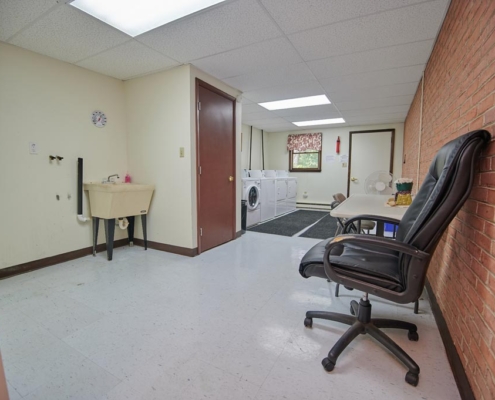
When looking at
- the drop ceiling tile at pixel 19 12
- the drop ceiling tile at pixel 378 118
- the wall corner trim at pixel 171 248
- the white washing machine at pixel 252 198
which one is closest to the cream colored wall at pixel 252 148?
the white washing machine at pixel 252 198

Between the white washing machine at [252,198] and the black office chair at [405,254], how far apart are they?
301cm

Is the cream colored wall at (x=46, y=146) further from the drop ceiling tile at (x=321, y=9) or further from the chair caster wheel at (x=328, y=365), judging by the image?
the chair caster wheel at (x=328, y=365)

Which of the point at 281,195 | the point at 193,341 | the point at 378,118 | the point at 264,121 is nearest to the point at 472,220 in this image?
the point at 193,341

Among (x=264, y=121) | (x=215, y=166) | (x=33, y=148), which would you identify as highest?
(x=264, y=121)

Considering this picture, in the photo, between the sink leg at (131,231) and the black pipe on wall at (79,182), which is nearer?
the black pipe on wall at (79,182)

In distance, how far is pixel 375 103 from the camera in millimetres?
4492

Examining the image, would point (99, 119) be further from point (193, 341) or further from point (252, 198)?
point (193, 341)

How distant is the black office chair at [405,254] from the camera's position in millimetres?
1066

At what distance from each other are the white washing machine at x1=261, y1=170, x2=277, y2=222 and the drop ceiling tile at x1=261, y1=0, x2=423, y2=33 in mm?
3299

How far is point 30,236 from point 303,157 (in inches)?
245

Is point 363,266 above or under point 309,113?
under

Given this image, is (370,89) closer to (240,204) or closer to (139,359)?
(240,204)

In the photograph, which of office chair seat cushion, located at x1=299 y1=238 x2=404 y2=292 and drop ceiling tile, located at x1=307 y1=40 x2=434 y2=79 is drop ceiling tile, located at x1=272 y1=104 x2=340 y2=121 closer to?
drop ceiling tile, located at x1=307 y1=40 x2=434 y2=79

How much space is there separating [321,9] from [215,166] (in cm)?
208
